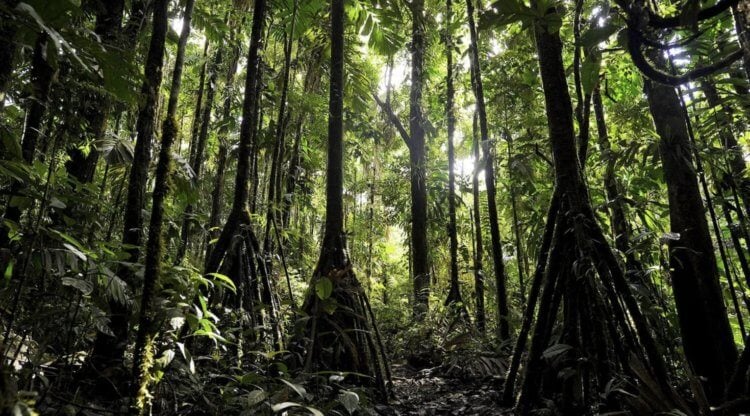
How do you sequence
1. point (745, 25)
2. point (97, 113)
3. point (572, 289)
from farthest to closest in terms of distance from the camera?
point (97, 113) → point (572, 289) → point (745, 25)

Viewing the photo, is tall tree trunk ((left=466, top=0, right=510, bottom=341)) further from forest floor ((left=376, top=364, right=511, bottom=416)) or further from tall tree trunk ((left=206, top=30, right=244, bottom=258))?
tall tree trunk ((left=206, top=30, right=244, bottom=258))

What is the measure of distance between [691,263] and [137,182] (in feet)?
13.9

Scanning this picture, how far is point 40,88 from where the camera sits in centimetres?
254

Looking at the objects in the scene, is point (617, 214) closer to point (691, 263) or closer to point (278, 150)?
point (691, 263)

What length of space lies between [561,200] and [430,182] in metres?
7.18

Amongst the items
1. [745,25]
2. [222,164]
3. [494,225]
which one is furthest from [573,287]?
[222,164]

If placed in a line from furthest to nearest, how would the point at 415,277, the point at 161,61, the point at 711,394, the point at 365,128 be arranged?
the point at 365,128
the point at 415,277
the point at 711,394
the point at 161,61

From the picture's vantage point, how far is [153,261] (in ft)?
8.13

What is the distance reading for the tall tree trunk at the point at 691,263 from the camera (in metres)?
3.54

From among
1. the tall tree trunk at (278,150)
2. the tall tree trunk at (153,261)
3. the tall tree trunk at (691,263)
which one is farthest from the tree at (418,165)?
the tall tree trunk at (153,261)

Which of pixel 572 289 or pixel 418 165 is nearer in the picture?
pixel 572 289

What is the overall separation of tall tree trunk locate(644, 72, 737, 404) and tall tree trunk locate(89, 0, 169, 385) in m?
3.89

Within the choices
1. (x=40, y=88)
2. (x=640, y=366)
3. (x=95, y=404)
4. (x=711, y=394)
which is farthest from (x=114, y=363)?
(x=711, y=394)

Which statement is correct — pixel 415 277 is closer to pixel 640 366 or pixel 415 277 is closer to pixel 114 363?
pixel 640 366
